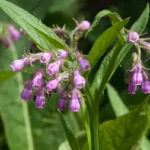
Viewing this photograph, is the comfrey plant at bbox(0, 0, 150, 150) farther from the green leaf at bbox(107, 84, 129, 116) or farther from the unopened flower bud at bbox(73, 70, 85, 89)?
the green leaf at bbox(107, 84, 129, 116)

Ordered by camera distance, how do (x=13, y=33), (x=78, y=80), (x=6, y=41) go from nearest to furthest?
(x=78, y=80), (x=6, y=41), (x=13, y=33)

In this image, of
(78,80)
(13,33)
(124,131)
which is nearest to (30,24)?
(78,80)

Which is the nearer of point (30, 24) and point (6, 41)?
point (30, 24)

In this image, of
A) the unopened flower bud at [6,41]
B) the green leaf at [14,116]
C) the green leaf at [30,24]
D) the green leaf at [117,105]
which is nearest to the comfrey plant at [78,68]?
the green leaf at [30,24]

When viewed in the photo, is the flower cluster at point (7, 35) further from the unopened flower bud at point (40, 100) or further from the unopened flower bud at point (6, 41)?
the unopened flower bud at point (40, 100)

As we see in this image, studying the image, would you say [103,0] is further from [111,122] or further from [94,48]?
[94,48]

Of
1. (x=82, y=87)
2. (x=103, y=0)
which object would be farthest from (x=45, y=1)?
(x=82, y=87)

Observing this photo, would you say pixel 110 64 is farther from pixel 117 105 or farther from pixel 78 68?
pixel 117 105
